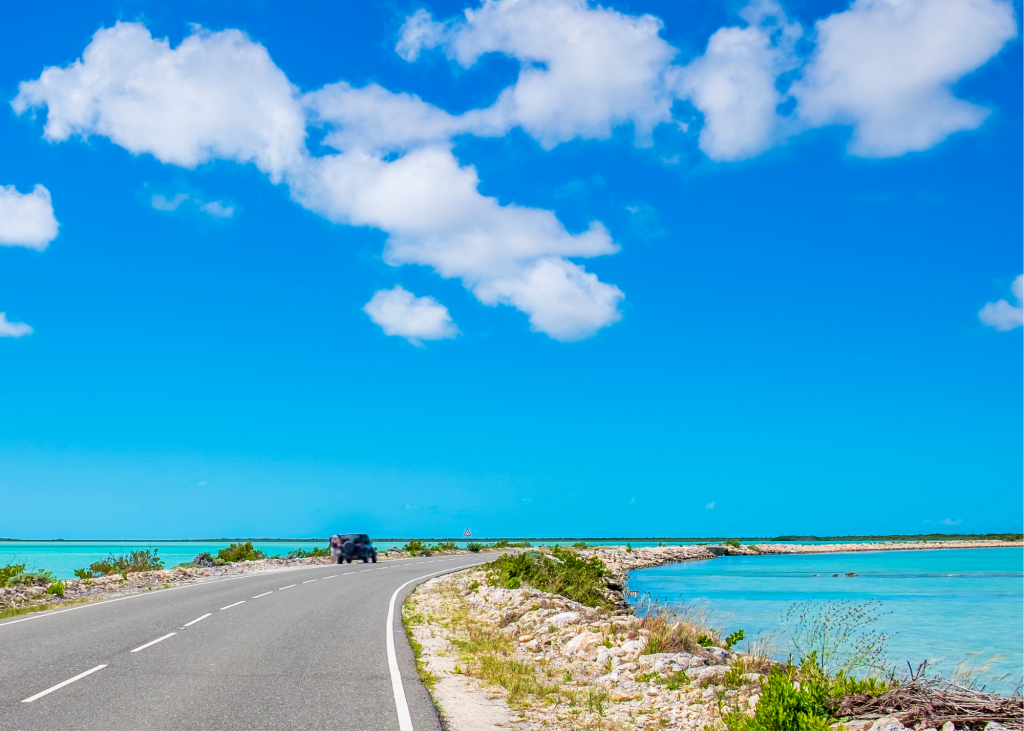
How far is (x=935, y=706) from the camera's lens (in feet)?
26.3

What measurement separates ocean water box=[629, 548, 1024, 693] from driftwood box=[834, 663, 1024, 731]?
1642 mm

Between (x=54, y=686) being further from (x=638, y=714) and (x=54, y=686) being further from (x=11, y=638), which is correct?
(x=638, y=714)

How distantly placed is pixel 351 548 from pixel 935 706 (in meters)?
47.2

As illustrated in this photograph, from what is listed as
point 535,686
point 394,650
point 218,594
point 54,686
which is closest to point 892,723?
point 535,686

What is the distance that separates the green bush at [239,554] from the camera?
168 ft

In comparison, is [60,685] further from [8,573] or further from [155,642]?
[8,573]

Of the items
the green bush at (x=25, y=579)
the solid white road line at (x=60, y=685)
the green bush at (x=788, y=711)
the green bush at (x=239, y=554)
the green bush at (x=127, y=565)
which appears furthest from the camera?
the green bush at (x=239, y=554)

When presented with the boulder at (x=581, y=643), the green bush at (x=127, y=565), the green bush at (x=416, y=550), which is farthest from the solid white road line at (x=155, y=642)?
the green bush at (x=416, y=550)

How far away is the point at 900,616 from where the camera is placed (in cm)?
2917

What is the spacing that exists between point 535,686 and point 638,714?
216 cm

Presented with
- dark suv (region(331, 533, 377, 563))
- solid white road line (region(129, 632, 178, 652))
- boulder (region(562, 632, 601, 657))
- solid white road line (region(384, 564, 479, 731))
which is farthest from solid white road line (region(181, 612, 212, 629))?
dark suv (region(331, 533, 377, 563))

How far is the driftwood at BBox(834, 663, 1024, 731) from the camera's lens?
25.2 ft

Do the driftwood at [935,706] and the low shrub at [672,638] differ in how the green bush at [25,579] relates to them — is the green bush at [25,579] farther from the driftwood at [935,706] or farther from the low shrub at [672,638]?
the driftwood at [935,706]

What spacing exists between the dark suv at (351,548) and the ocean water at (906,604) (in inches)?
720
